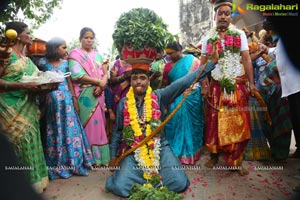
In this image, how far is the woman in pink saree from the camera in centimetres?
433

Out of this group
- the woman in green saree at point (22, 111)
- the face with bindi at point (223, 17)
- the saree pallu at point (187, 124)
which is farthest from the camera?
the saree pallu at point (187, 124)

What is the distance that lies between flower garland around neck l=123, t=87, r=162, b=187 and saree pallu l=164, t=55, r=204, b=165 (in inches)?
35.5

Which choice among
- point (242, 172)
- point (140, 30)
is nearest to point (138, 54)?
point (140, 30)

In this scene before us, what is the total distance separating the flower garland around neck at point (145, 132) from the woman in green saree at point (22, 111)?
1140 mm

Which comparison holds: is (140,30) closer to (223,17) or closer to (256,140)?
(223,17)

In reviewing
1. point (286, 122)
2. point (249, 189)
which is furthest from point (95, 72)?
point (286, 122)

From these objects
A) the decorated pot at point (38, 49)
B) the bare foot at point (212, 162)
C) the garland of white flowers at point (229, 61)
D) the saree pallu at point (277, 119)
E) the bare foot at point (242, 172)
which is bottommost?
the bare foot at point (242, 172)

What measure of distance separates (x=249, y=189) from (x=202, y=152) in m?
1.39

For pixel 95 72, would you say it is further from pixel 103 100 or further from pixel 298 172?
pixel 298 172

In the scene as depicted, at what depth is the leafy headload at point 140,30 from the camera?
3.46 meters

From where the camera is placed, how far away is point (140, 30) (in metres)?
3.47

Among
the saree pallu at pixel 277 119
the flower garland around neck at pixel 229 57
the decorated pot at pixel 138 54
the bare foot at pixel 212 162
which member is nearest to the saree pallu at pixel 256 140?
the saree pallu at pixel 277 119

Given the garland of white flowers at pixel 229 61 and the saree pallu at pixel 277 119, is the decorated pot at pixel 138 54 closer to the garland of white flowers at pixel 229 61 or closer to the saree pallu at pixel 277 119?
the garland of white flowers at pixel 229 61

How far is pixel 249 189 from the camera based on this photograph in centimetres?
351
